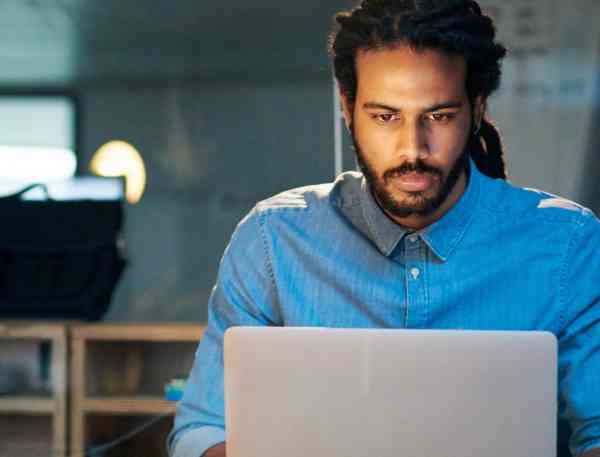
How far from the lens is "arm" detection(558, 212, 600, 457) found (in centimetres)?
131

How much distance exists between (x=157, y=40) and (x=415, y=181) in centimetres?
237

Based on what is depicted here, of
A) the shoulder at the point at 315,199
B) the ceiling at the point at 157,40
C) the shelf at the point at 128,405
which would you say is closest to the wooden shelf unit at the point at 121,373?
the shelf at the point at 128,405

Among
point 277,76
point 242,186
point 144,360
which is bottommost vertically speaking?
point 144,360

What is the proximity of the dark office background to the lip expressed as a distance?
196 centimetres

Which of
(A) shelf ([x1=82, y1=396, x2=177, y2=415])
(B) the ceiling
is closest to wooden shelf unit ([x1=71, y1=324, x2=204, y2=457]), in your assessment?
(A) shelf ([x1=82, y1=396, x2=177, y2=415])

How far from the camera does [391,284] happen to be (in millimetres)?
1410

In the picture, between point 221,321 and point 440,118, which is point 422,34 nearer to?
point 440,118

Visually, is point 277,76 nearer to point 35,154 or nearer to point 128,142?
point 128,142

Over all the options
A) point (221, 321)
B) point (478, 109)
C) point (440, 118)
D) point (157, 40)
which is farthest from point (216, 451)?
point (157, 40)

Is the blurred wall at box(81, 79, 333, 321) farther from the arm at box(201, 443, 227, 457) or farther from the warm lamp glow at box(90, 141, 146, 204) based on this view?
the arm at box(201, 443, 227, 457)

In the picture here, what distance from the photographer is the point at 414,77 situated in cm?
138

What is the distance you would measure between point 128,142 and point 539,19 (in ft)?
4.70

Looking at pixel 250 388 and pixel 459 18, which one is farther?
pixel 459 18

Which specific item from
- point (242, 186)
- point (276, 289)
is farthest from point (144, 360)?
point (276, 289)
